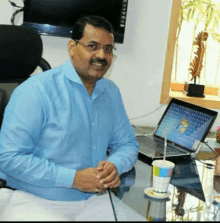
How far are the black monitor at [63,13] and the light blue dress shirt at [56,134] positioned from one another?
3.42ft

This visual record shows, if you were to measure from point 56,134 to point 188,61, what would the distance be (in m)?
1.83

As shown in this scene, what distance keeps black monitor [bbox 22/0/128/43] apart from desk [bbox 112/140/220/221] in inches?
48.6

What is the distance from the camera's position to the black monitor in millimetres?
2711

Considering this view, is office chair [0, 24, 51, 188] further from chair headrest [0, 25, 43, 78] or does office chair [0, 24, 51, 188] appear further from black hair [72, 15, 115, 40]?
black hair [72, 15, 115, 40]

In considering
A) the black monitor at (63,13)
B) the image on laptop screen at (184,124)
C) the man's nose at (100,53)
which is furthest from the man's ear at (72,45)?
the black monitor at (63,13)

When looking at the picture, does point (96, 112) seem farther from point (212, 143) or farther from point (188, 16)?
point (188, 16)

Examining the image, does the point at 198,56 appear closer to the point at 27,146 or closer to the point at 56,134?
the point at 56,134

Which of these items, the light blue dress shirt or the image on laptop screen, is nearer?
the light blue dress shirt

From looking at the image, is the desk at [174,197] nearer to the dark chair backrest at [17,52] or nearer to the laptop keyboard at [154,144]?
the laptop keyboard at [154,144]

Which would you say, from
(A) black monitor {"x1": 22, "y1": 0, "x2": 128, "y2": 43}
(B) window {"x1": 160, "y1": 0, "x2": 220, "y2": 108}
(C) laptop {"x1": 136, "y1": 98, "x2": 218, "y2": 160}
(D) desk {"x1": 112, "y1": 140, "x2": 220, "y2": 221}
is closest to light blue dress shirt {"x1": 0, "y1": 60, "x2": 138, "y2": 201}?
(D) desk {"x1": 112, "y1": 140, "x2": 220, "y2": 221}

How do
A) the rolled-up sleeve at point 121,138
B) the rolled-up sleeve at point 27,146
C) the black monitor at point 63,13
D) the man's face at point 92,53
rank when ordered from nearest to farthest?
the rolled-up sleeve at point 27,146
the man's face at point 92,53
the rolled-up sleeve at point 121,138
the black monitor at point 63,13

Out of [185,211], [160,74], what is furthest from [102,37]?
[160,74]

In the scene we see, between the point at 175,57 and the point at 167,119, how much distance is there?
1113 mm

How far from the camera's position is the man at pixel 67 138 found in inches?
60.8
